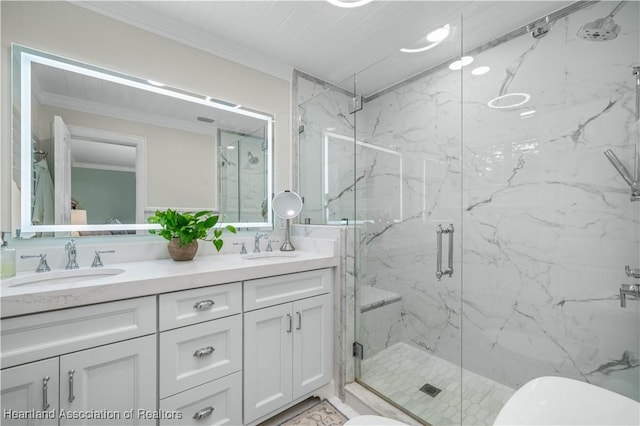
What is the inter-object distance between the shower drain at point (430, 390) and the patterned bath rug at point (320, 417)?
20.7 inches

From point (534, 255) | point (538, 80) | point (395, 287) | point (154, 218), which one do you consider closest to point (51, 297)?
point (154, 218)

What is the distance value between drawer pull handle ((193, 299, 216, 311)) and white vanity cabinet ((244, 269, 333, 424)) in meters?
0.18

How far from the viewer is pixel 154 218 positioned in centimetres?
168

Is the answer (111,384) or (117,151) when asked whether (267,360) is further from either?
(117,151)

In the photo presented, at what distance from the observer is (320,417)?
5.41 ft

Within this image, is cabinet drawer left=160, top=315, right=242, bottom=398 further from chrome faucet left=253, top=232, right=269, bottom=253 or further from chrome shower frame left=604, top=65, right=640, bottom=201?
chrome shower frame left=604, top=65, right=640, bottom=201

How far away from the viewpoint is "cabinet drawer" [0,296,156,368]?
37.0 inches

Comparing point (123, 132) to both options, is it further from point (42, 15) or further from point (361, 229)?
point (361, 229)

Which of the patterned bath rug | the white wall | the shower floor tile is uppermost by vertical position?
the white wall

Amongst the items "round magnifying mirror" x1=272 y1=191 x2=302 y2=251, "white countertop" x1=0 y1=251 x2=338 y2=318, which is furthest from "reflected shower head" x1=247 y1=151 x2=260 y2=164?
"white countertop" x1=0 y1=251 x2=338 y2=318

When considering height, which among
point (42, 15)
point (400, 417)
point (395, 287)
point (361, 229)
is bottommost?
point (400, 417)

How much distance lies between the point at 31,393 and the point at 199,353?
0.54 metres

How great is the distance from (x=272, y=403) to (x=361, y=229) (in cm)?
116

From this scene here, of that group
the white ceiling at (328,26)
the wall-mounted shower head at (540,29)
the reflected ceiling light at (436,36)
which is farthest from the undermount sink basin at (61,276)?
the wall-mounted shower head at (540,29)
